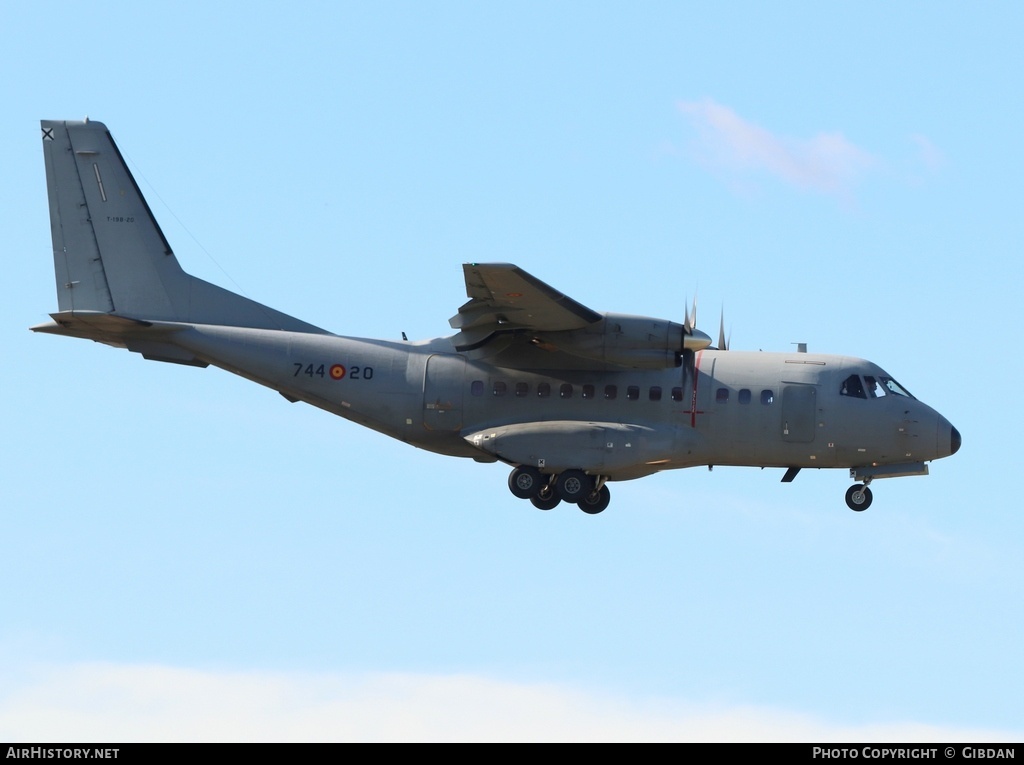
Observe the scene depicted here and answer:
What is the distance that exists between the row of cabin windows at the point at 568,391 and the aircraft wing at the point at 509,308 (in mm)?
830

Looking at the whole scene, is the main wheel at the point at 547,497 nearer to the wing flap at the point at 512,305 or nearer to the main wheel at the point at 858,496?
the wing flap at the point at 512,305

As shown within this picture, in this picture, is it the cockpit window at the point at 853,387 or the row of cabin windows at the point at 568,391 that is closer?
the row of cabin windows at the point at 568,391

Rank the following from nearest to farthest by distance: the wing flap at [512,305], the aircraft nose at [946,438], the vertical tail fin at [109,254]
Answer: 1. the wing flap at [512,305]
2. the aircraft nose at [946,438]
3. the vertical tail fin at [109,254]

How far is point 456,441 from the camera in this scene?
1098 inches

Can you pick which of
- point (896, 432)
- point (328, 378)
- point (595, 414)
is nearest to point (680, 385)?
point (595, 414)

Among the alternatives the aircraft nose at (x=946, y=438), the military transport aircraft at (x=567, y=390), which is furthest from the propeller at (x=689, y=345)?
the aircraft nose at (x=946, y=438)

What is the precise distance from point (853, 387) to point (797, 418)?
1310mm

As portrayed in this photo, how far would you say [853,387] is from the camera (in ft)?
91.2

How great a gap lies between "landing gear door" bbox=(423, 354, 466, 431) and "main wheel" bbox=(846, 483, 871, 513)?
7671 mm

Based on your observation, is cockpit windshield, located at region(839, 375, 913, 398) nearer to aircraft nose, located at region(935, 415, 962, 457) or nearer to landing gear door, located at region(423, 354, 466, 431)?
aircraft nose, located at region(935, 415, 962, 457)

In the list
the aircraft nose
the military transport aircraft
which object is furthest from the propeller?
the aircraft nose

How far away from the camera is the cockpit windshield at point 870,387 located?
2777cm

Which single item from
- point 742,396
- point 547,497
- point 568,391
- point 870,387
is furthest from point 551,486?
point 870,387

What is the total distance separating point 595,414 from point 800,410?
3835 mm
